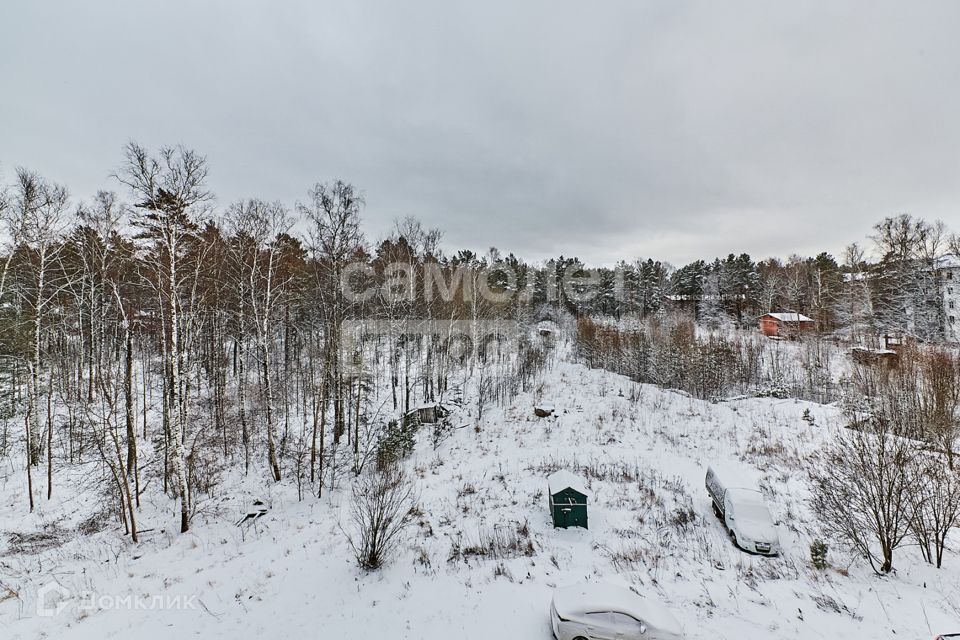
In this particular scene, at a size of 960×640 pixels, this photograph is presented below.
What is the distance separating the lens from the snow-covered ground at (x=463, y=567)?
22.4 ft

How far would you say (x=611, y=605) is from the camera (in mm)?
6086

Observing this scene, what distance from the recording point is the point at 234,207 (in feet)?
44.9

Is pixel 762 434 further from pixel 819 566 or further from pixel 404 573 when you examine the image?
pixel 404 573

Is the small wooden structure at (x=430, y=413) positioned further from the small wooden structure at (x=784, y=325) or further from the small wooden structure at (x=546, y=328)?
the small wooden structure at (x=784, y=325)

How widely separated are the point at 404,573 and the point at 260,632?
294 centimetres

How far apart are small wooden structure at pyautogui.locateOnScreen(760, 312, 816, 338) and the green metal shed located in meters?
37.8

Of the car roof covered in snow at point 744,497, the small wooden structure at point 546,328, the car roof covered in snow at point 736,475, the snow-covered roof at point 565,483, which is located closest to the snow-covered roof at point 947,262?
the car roof covered in snow at point 736,475

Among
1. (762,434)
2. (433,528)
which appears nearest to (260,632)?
(433,528)

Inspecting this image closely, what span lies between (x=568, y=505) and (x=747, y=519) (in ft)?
15.4

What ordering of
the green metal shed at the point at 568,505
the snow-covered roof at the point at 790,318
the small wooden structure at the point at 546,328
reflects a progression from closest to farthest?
the green metal shed at the point at 568,505
the snow-covered roof at the point at 790,318
the small wooden structure at the point at 546,328

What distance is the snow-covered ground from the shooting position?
682 centimetres

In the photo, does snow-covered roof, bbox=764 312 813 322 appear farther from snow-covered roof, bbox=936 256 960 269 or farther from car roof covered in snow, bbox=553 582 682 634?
car roof covered in snow, bbox=553 582 682 634

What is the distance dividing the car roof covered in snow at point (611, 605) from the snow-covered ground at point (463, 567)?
0.81 meters

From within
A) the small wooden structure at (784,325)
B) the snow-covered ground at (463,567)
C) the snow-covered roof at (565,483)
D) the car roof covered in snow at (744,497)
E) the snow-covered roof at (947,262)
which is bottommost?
the snow-covered ground at (463,567)
